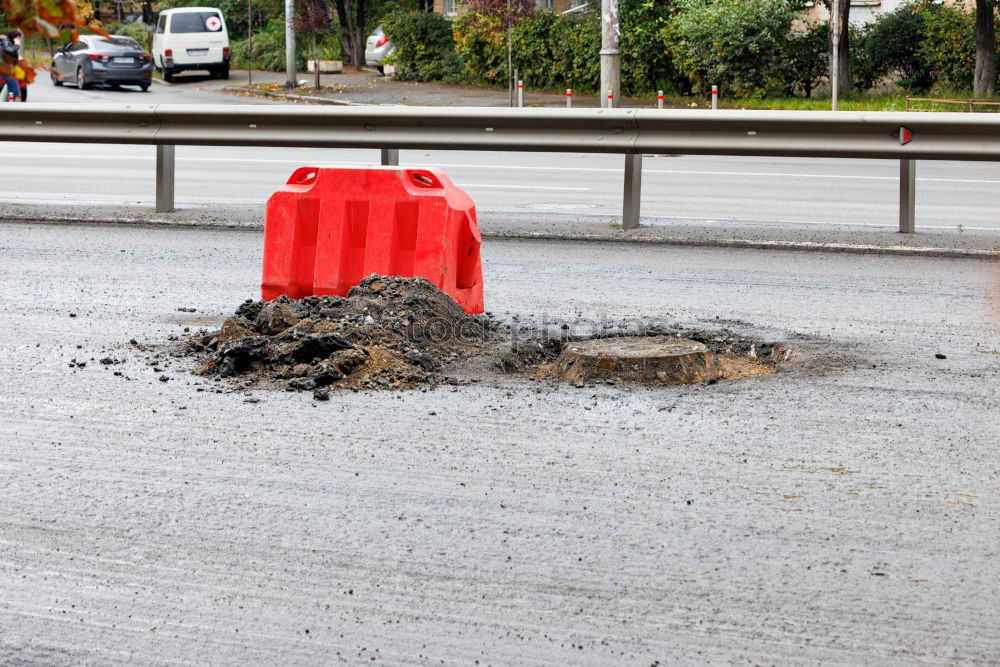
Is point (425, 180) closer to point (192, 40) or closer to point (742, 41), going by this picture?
point (742, 41)

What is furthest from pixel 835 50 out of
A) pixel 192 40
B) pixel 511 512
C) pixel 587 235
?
pixel 192 40

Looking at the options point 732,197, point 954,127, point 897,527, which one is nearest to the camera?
point 897,527

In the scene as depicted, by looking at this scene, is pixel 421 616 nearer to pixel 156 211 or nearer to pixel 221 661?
pixel 221 661

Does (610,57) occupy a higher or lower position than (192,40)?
lower

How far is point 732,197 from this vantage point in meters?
14.8

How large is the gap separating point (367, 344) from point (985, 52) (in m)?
24.5

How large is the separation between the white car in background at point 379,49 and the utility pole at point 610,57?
1747 centimetres

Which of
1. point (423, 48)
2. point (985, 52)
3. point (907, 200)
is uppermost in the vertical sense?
point (423, 48)

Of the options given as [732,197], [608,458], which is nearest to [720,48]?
[732,197]

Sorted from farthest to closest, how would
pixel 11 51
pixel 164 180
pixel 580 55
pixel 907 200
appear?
1. pixel 580 55
2. pixel 164 180
3. pixel 907 200
4. pixel 11 51

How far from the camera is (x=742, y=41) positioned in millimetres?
30406

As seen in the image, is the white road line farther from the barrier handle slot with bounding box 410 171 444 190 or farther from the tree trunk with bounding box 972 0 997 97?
the tree trunk with bounding box 972 0 997 97

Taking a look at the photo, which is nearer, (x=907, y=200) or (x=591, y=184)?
(x=907, y=200)

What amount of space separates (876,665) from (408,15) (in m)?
38.9
